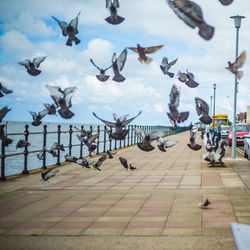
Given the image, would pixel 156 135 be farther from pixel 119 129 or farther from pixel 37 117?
pixel 37 117

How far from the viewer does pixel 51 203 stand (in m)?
7.54

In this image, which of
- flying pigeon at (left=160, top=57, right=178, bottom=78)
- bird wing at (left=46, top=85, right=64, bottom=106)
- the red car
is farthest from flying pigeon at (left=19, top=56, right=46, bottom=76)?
the red car

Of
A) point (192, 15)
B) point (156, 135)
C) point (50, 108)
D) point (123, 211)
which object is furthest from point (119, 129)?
point (123, 211)

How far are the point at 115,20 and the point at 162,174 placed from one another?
10.6 m

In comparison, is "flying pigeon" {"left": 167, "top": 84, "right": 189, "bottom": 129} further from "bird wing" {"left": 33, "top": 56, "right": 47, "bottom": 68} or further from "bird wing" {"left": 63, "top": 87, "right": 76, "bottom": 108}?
"bird wing" {"left": 33, "top": 56, "right": 47, "bottom": 68}

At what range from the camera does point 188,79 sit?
1.53 meters

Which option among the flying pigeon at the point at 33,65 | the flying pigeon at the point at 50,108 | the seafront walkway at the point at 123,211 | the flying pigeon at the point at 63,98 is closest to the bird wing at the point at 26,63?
the flying pigeon at the point at 33,65

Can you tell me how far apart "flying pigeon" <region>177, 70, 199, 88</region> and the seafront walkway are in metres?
3.70

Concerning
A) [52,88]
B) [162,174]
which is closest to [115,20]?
[52,88]

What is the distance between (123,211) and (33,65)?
5438 millimetres

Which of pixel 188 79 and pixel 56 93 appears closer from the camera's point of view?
pixel 56 93

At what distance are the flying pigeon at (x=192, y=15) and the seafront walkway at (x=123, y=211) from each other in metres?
4.17

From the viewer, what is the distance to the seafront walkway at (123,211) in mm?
5121

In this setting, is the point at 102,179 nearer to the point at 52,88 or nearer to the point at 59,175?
the point at 59,175
